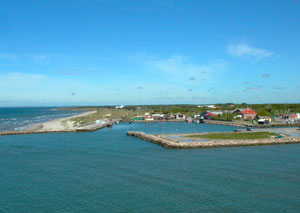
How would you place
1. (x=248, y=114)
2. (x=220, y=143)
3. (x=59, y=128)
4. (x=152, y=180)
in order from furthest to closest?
1. (x=248, y=114)
2. (x=59, y=128)
3. (x=220, y=143)
4. (x=152, y=180)

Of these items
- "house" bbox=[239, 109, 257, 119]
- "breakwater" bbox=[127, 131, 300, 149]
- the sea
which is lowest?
the sea

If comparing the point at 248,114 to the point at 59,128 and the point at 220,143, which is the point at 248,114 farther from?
the point at 59,128

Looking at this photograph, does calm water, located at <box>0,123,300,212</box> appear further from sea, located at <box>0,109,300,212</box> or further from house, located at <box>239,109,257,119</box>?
house, located at <box>239,109,257,119</box>

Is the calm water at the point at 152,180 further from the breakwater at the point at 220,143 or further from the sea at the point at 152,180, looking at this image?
the breakwater at the point at 220,143

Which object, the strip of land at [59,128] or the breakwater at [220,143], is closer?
the breakwater at [220,143]

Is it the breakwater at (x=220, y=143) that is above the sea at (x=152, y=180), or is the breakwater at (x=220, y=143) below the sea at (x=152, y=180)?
above

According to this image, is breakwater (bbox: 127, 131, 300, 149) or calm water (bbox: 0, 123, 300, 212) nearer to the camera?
calm water (bbox: 0, 123, 300, 212)

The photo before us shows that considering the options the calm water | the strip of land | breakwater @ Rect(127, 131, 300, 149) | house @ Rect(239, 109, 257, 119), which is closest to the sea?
the calm water

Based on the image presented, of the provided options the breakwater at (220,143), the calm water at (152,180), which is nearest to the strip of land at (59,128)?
the calm water at (152,180)

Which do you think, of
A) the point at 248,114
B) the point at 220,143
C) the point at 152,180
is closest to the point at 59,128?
the point at 220,143
